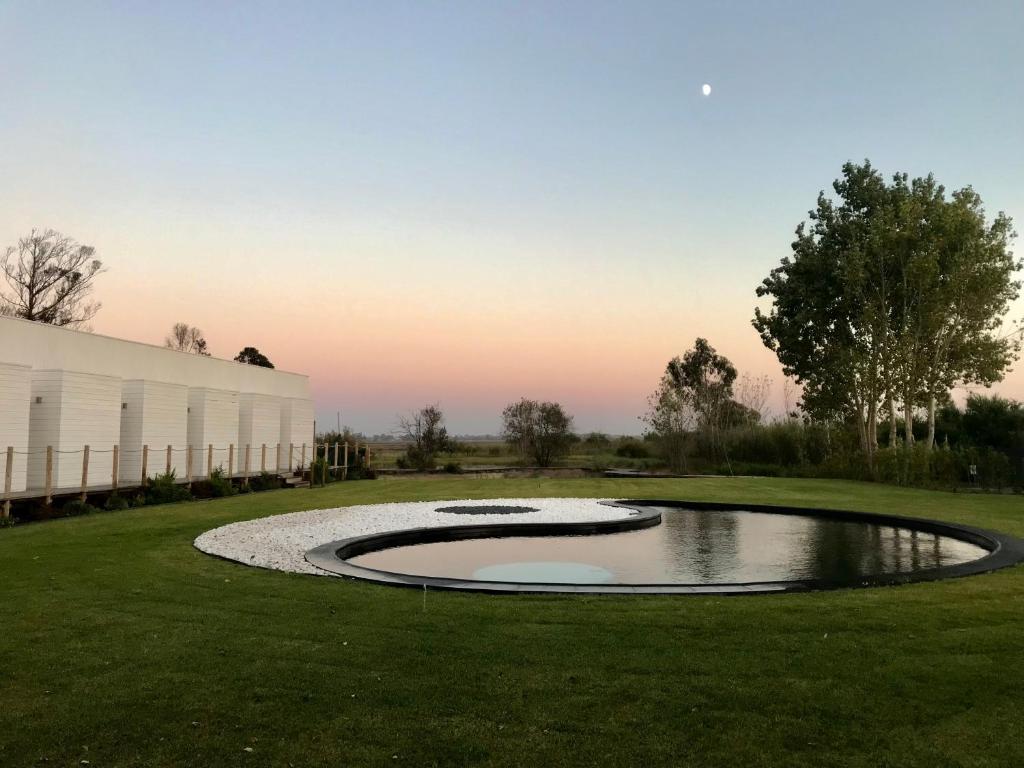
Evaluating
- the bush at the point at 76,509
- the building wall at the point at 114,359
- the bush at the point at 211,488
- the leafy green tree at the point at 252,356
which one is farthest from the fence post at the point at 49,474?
the leafy green tree at the point at 252,356

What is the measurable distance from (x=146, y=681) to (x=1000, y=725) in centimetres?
358

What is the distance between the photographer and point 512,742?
8.24ft

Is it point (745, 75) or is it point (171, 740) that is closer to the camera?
point (171, 740)

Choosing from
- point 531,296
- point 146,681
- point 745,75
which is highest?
point 745,75

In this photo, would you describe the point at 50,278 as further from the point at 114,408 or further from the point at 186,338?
the point at 114,408

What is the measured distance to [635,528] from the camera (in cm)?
961

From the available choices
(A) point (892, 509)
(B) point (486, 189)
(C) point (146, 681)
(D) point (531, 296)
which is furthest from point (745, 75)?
(C) point (146, 681)

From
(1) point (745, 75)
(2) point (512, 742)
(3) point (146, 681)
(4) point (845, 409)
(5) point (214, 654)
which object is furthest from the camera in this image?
(4) point (845, 409)

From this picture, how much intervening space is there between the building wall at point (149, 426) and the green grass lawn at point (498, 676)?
10.1 m

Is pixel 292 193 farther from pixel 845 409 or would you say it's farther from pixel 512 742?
pixel 845 409

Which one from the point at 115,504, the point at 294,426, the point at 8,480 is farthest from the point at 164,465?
the point at 294,426

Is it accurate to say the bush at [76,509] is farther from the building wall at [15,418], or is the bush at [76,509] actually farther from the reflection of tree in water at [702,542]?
the reflection of tree in water at [702,542]

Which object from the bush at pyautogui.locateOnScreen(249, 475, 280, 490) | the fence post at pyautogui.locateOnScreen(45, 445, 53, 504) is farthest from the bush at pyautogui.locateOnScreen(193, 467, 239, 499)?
the fence post at pyautogui.locateOnScreen(45, 445, 53, 504)

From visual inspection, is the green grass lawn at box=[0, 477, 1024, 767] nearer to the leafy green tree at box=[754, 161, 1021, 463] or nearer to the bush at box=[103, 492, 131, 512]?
the bush at box=[103, 492, 131, 512]
